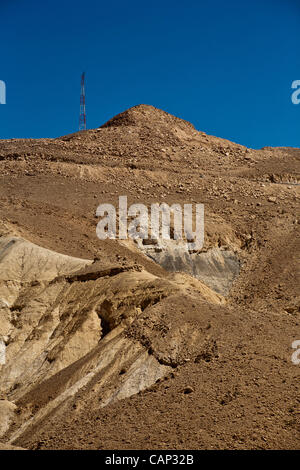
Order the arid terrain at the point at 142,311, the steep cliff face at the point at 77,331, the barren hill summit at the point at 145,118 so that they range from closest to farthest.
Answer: the arid terrain at the point at 142,311
the steep cliff face at the point at 77,331
the barren hill summit at the point at 145,118

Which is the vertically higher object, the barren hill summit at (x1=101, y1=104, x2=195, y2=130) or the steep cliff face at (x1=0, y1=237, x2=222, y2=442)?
the barren hill summit at (x1=101, y1=104, x2=195, y2=130)

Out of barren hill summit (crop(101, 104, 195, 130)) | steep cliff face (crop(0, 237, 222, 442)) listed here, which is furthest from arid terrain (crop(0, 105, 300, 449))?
barren hill summit (crop(101, 104, 195, 130))

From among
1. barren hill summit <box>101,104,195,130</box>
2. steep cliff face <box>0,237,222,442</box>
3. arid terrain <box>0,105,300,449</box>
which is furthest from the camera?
barren hill summit <box>101,104,195,130</box>

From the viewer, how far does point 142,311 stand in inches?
799

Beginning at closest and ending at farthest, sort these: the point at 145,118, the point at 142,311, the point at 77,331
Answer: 1. the point at 142,311
2. the point at 77,331
3. the point at 145,118

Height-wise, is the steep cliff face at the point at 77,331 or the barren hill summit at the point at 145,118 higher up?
the barren hill summit at the point at 145,118

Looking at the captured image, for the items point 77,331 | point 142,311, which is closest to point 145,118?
point 77,331

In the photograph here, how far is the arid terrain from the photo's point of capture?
14.9m

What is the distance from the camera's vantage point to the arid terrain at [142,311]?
49.0 ft

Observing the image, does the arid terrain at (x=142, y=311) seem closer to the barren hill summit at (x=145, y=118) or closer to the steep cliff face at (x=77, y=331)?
the steep cliff face at (x=77, y=331)

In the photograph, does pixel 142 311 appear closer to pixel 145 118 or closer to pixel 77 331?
pixel 77 331

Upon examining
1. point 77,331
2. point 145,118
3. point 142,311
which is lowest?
point 77,331

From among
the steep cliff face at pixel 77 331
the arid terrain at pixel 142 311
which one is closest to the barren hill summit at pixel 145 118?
the arid terrain at pixel 142 311

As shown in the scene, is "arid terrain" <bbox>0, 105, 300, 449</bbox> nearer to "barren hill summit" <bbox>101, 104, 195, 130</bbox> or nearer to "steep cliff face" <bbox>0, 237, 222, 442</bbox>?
"steep cliff face" <bbox>0, 237, 222, 442</bbox>
